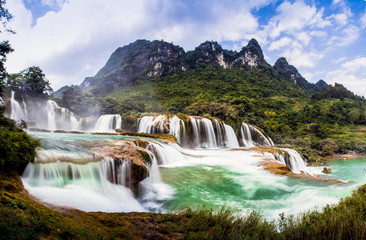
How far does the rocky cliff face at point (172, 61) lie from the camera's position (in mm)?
100188

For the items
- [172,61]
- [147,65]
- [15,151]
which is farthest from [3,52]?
[147,65]

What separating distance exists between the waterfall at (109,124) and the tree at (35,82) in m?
11.1

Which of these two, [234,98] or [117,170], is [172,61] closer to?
[234,98]

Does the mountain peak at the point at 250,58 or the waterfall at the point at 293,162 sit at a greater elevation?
the mountain peak at the point at 250,58

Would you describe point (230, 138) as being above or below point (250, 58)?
below

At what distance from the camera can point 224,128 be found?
27.7 metres

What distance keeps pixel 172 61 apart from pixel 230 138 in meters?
82.6

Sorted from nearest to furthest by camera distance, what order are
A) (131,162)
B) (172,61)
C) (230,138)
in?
(131,162), (230,138), (172,61)

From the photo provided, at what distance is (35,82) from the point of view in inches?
1217

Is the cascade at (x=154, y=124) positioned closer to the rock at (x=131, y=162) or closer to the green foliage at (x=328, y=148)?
A: the rock at (x=131, y=162)

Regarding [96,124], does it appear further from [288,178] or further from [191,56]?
[191,56]

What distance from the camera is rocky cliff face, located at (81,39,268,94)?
100 meters

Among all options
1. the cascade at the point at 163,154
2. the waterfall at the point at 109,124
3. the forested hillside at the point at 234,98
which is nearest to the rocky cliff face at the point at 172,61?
the forested hillside at the point at 234,98

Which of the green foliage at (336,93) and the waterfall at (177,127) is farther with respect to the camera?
the green foliage at (336,93)
